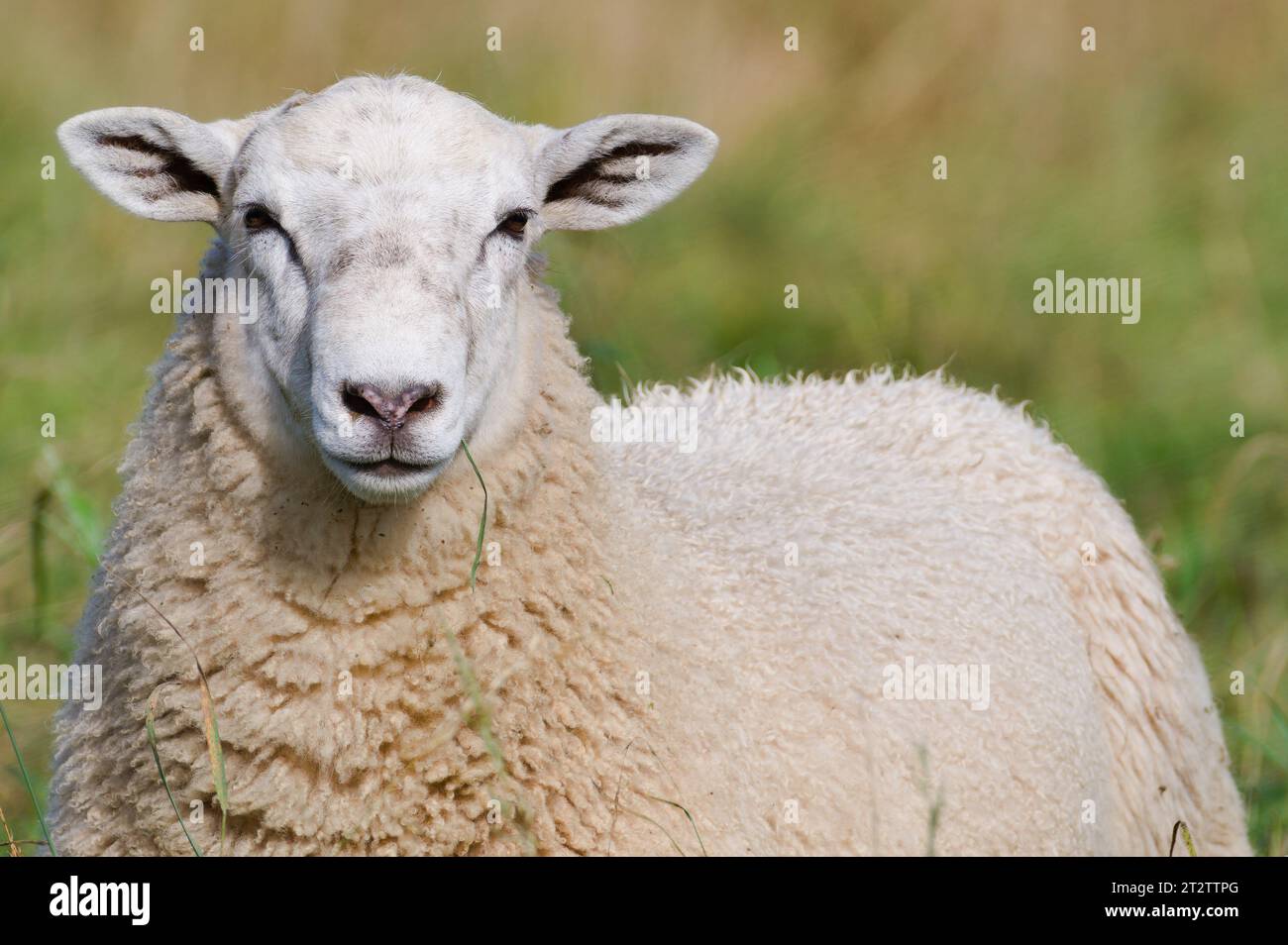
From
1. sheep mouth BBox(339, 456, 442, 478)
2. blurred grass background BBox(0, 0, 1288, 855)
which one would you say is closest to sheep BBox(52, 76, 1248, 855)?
sheep mouth BBox(339, 456, 442, 478)

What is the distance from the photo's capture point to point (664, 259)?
8641 mm

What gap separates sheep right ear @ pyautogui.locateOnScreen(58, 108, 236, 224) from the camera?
334 centimetres

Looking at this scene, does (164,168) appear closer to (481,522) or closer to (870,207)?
(481,522)

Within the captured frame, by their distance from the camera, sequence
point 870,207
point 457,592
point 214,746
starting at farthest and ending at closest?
point 870,207 → point 457,592 → point 214,746

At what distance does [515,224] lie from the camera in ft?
10.8

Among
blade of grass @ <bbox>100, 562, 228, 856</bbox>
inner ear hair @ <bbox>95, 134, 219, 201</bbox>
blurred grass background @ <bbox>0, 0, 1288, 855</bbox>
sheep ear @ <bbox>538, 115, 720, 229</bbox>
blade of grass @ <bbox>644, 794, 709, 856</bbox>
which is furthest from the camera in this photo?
blurred grass background @ <bbox>0, 0, 1288, 855</bbox>

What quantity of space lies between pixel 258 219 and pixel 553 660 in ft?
3.18

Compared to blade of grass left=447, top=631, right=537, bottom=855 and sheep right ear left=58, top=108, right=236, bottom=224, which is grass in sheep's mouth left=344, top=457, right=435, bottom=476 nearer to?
blade of grass left=447, top=631, right=537, bottom=855

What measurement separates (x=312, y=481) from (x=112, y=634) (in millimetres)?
506

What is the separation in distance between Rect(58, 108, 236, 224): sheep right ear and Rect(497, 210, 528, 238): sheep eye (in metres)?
0.56

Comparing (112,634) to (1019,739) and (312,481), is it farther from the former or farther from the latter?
Answer: (1019,739)

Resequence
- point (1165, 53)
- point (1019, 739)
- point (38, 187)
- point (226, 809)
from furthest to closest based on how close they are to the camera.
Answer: point (1165, 53) < point (38, 187) < point (1019, 739) < point (226, 809)

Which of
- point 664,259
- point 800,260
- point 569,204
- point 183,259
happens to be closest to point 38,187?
point 183,259

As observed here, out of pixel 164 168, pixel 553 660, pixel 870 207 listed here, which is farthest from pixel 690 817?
pixel 870 207
